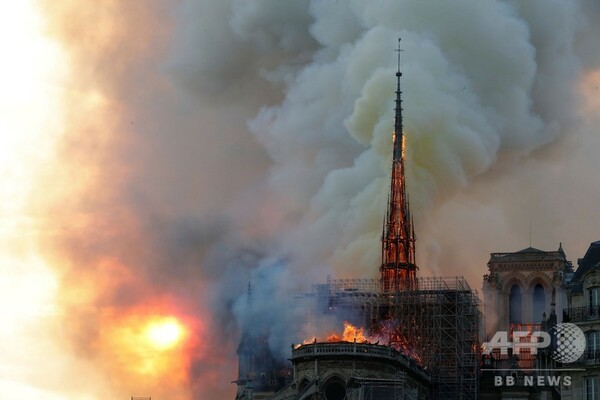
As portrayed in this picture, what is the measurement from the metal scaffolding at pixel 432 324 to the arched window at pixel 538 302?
23965 millimetres

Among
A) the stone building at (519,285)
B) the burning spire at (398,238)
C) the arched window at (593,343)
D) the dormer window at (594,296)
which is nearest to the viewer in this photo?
the arched window at (593,343)

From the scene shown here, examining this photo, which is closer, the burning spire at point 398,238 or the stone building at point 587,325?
the stone building at point 587,325

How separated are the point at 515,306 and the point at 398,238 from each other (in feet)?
72.6

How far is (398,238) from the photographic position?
15300cm

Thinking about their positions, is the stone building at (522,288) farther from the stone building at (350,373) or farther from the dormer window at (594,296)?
the dormer window at (594,296)

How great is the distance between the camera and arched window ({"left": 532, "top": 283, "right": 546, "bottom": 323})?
544 ft

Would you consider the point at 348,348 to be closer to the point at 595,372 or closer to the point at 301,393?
the point at 301,393

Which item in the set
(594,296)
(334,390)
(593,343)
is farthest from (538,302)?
(593,343)

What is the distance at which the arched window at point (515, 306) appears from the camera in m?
168

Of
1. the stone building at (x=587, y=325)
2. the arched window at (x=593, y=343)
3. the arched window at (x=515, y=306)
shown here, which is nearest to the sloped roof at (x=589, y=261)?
the stone building at (x=587, y=325)

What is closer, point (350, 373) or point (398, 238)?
point (350, 373)

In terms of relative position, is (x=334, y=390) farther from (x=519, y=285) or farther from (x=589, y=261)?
(x=519, y=285)

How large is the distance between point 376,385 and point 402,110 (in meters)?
51.5

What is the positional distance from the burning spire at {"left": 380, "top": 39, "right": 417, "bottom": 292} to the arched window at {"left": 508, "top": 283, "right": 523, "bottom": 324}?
61.8ft
